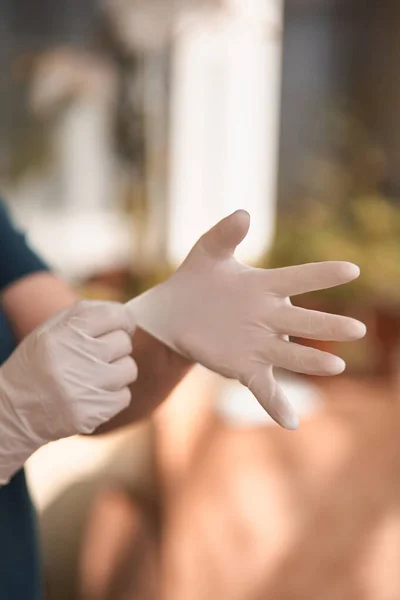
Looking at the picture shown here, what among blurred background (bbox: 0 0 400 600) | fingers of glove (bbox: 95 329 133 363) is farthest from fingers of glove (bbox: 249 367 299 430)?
blurred background (bbox: 0 0 400 600)

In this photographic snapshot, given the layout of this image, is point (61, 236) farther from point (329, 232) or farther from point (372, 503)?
point (372, 503)

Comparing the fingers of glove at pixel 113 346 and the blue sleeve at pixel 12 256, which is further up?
the blue sleeve at pixel 12 256

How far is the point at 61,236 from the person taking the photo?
2.72 meters

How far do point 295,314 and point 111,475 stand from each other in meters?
1.22

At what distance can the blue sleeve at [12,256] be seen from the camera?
25.7 inches

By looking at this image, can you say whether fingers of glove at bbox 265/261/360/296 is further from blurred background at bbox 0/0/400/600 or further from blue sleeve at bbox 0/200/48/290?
blurred background at bbox 0/0/400/600

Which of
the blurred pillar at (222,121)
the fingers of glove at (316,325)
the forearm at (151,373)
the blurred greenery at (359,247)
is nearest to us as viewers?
the fingers of glove at (316,325)

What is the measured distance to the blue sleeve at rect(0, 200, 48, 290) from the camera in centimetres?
65

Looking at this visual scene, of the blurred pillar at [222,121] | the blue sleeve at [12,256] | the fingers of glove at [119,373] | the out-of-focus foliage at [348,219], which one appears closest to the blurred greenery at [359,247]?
the out-of-focus foliage at [348,219]

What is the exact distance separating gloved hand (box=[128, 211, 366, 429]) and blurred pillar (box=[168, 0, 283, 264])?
1.83 metres

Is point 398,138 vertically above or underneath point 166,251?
above

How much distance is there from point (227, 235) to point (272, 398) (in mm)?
125

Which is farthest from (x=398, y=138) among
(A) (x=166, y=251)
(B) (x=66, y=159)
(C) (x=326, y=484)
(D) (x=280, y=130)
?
(C) (x=326, y=484)

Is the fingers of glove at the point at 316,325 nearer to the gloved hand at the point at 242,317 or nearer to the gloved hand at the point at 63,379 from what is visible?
the gloved hand at the point at 242,317
